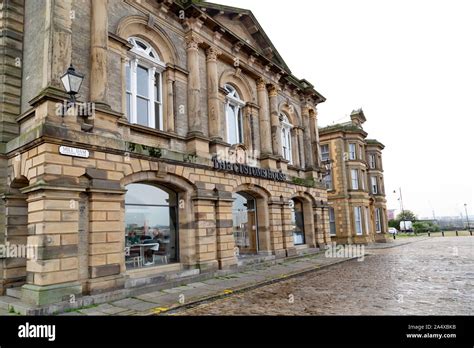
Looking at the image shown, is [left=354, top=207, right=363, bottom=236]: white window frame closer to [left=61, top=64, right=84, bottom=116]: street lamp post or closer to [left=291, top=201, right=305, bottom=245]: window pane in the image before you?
[left=291, top=201, right=305, bottom=245]: window pane

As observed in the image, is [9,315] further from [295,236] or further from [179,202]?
[295,236]

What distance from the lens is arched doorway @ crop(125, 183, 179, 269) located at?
10320 mm

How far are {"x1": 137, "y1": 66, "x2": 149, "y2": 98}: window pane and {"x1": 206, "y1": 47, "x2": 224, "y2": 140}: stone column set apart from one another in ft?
9.19

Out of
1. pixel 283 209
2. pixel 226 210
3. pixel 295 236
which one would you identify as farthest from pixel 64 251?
pixel 295 236

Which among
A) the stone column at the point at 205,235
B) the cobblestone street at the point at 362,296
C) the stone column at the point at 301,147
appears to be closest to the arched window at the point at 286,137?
the stone column at the point at 301,147

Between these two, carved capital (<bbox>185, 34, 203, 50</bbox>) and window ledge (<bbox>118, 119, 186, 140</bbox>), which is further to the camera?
carved capital (<bbox>185, 34, 203, 50</bbox>)

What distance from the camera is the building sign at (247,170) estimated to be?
13.0 m

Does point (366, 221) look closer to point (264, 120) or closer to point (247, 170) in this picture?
point (264, 120)

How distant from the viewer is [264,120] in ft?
54.9

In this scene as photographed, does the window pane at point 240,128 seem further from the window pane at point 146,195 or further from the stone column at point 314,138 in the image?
the stone column at point 314,138

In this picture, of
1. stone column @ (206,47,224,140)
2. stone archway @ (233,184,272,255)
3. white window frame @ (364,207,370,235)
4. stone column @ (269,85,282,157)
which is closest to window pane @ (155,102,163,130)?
stone column @ (206,47,224,140)

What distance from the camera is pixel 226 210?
12.9m

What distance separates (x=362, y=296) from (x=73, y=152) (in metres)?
8.41

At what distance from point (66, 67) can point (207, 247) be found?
7.24 meters
